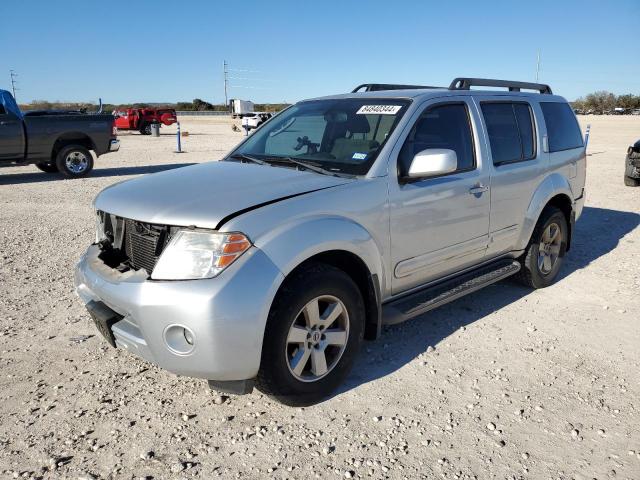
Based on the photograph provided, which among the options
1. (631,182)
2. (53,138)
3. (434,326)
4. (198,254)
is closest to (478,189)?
(434,326)

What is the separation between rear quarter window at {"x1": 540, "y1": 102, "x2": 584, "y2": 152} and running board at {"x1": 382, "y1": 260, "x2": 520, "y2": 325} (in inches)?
55.0

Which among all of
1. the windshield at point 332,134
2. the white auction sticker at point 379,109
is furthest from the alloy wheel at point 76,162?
the white auction sticker at point 379,109

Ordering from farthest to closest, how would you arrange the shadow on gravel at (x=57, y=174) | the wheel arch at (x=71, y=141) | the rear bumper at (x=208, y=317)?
the shadow on gravel at (x=57, y=174)
the wheel arch at (x=71, y=141)
the rear bumper at (x=208, y=317)

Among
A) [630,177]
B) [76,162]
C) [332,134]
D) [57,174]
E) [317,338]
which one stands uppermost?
[332,134]

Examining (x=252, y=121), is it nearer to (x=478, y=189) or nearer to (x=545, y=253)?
(x=545, y=253)

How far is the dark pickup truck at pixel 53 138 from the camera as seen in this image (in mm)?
11609

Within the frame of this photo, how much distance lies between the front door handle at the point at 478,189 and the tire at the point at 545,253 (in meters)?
1.15

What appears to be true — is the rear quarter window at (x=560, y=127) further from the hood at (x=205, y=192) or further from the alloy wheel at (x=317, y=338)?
the alloy wheel at (x=317, y=338)

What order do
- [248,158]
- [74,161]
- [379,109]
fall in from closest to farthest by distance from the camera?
[379,109]
[248,158]
[74,161]

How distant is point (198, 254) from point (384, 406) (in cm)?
145

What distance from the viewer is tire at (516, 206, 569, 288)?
4.98m

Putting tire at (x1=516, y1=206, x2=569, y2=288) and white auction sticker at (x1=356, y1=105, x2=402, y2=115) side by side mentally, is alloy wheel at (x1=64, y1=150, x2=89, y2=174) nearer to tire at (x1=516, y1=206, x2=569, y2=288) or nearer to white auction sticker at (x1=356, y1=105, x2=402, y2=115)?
white auction sticker at (x1=356, y1=105, x2=402, y2=115)

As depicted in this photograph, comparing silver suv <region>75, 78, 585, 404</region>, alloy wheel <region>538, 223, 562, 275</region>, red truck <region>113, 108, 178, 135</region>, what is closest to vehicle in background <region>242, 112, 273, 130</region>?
red truck <region>113, 108, 178, 135</region>

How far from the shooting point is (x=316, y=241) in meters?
2.92
